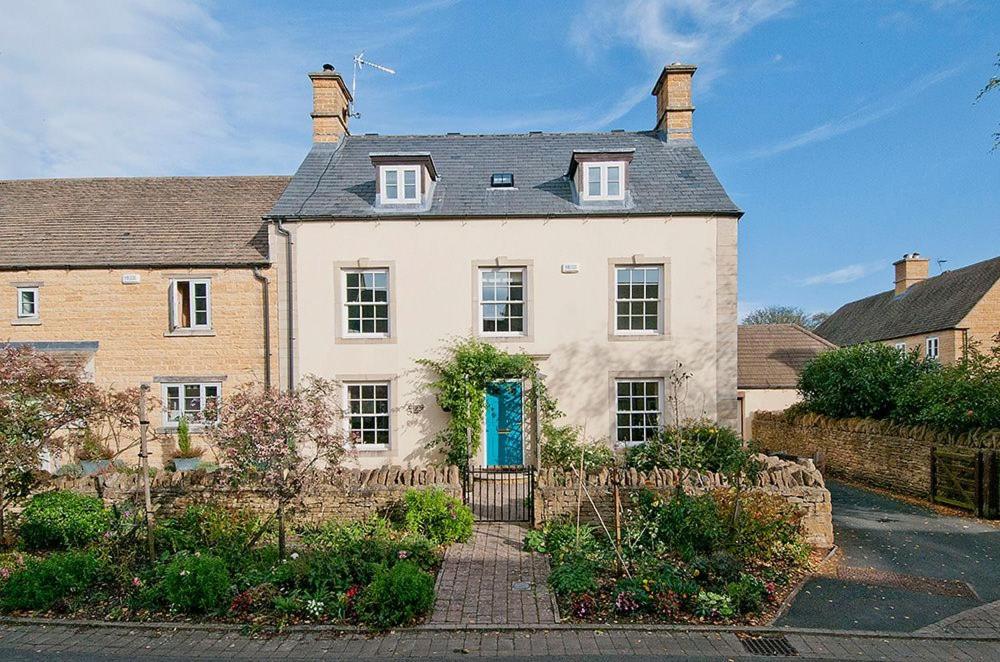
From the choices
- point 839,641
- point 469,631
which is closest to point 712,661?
point 839,641

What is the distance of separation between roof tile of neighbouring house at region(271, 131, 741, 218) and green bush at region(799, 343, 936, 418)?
19.6 ft

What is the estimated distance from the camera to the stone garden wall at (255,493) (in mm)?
9312

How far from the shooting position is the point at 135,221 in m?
16.0

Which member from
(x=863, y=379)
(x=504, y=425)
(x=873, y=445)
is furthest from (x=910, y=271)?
(x=504, y=425)

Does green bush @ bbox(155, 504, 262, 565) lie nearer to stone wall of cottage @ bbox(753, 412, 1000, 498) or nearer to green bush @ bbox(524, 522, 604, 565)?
green bush @ bbox(524, 522, 604, 565)

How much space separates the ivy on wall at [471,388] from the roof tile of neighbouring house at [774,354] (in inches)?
407

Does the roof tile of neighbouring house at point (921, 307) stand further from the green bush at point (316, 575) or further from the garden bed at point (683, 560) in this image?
the green bush at point (316, 575)

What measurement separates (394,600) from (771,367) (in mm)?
18856

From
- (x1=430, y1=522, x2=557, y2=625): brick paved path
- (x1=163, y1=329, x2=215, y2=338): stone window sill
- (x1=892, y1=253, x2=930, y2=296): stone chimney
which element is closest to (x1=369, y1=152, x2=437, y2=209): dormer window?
(x1=163, y1=329, x2=215, y2=338): stone window sill

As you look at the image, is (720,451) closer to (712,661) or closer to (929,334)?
(712,661)

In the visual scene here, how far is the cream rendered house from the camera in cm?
1418

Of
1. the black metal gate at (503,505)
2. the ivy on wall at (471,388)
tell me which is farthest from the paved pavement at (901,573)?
the ivy on wall at (471,388)

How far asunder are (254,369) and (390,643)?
10592 millimetres

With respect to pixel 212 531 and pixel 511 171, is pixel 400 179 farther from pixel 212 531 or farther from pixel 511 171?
pixel 212 531
